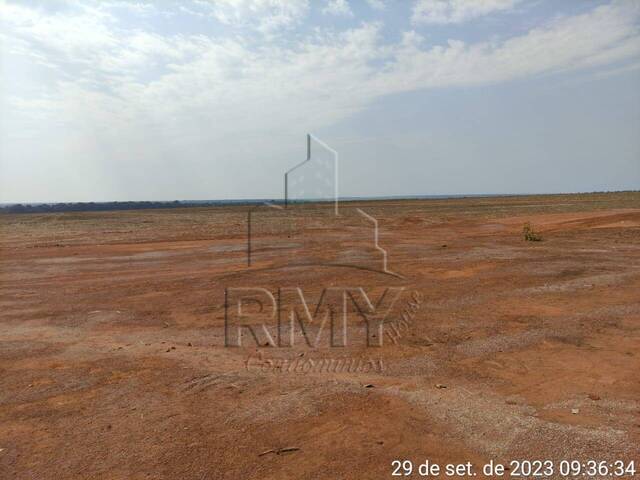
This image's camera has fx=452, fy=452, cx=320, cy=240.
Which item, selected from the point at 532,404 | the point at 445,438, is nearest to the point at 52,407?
the point at 445,438

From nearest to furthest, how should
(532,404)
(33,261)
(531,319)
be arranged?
(532,404), (531,319), (33,261)

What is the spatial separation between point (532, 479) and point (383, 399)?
1.69m

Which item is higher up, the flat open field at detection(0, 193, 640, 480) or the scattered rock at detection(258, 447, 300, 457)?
the flat open field at detection(0, 193, 640, 480)

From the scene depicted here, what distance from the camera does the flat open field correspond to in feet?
12.7

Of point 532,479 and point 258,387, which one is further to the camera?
point 258,387

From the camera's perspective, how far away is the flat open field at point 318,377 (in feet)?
12.7

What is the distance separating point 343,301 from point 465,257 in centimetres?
689

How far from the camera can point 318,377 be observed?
5520 mm

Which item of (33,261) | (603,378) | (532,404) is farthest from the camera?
(33,261)

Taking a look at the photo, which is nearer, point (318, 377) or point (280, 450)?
point (280, 450)

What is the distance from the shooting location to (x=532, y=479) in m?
3.45

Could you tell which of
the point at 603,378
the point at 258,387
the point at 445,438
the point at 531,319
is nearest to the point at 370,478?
the point at 445,438

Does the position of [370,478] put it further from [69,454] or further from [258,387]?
[69,454]

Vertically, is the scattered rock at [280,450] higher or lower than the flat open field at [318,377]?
lower
